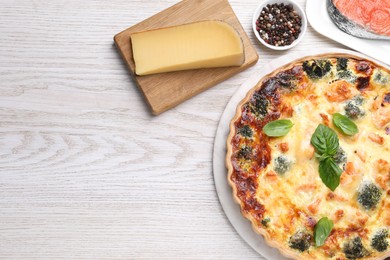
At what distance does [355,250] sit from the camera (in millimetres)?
2881

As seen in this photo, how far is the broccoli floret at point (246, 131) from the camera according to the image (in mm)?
2959

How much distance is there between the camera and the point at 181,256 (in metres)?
3.18

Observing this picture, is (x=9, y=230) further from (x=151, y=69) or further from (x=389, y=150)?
(x=389, y=150)

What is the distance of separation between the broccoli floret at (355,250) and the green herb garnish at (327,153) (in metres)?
0.28

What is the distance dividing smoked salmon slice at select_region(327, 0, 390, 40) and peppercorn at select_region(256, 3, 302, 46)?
234mm

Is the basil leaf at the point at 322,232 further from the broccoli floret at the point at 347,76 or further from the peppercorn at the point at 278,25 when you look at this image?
the peppercorn at the point at 278,25

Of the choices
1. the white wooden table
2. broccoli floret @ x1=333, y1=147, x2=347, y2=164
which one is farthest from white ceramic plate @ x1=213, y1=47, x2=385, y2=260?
broccoli floret @ x1=333, y1=147, x2=347, y2=164

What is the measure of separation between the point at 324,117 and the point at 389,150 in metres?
0.36

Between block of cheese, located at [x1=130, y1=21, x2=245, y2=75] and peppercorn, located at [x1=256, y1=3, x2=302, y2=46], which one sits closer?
block of cheese, located at [x1=130, y1=21, x2=245, y2=75]

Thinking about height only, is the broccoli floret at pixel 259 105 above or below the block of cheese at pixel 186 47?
below

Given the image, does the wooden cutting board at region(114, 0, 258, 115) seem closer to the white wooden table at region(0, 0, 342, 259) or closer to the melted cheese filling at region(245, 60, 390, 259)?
the white wooden table at region(0, 0, 342, 259)

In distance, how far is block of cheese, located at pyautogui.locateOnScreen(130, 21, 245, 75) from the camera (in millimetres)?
3135

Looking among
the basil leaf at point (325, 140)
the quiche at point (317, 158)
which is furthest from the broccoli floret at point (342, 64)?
the basil leaf at point (325, 140)

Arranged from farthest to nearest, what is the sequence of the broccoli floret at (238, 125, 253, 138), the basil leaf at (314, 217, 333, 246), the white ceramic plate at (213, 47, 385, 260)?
the white ceramic plate at (213, 47, 385, 260) < the broccoli floret at (238, 125, 253, 138) < the basil leaf at (314, 217, 333, 246)
